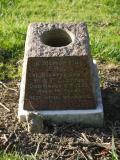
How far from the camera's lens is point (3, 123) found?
4.90 metres

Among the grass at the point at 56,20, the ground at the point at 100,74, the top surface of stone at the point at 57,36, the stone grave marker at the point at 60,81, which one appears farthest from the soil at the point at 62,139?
the grass at the point at 56,20

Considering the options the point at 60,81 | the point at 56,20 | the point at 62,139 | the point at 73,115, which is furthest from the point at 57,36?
the point at 56,20

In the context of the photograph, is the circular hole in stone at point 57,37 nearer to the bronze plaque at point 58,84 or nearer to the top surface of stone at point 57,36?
the top surface of stone at point 57,36

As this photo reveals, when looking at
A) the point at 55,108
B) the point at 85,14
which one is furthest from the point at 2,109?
the point at 85,14

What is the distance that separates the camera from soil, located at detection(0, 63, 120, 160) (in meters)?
4.48

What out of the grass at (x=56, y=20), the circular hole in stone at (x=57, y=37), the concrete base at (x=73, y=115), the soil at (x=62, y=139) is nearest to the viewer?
the soil at (x=62, y=139)

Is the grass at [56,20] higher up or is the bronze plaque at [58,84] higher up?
the grass at [56,20]

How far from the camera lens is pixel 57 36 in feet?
16.4

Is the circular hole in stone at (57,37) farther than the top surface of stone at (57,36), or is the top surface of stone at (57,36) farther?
the circular hole in stone at (57,37)

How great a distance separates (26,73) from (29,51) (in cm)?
18

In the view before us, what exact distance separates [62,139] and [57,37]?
0.95 metres

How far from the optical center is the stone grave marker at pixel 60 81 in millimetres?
4582

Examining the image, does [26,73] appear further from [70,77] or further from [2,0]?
[2,0]

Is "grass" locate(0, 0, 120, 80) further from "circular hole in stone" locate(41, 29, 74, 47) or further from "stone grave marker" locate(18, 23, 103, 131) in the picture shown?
"stone grave marker" locate(18, 23, 103, 131)
